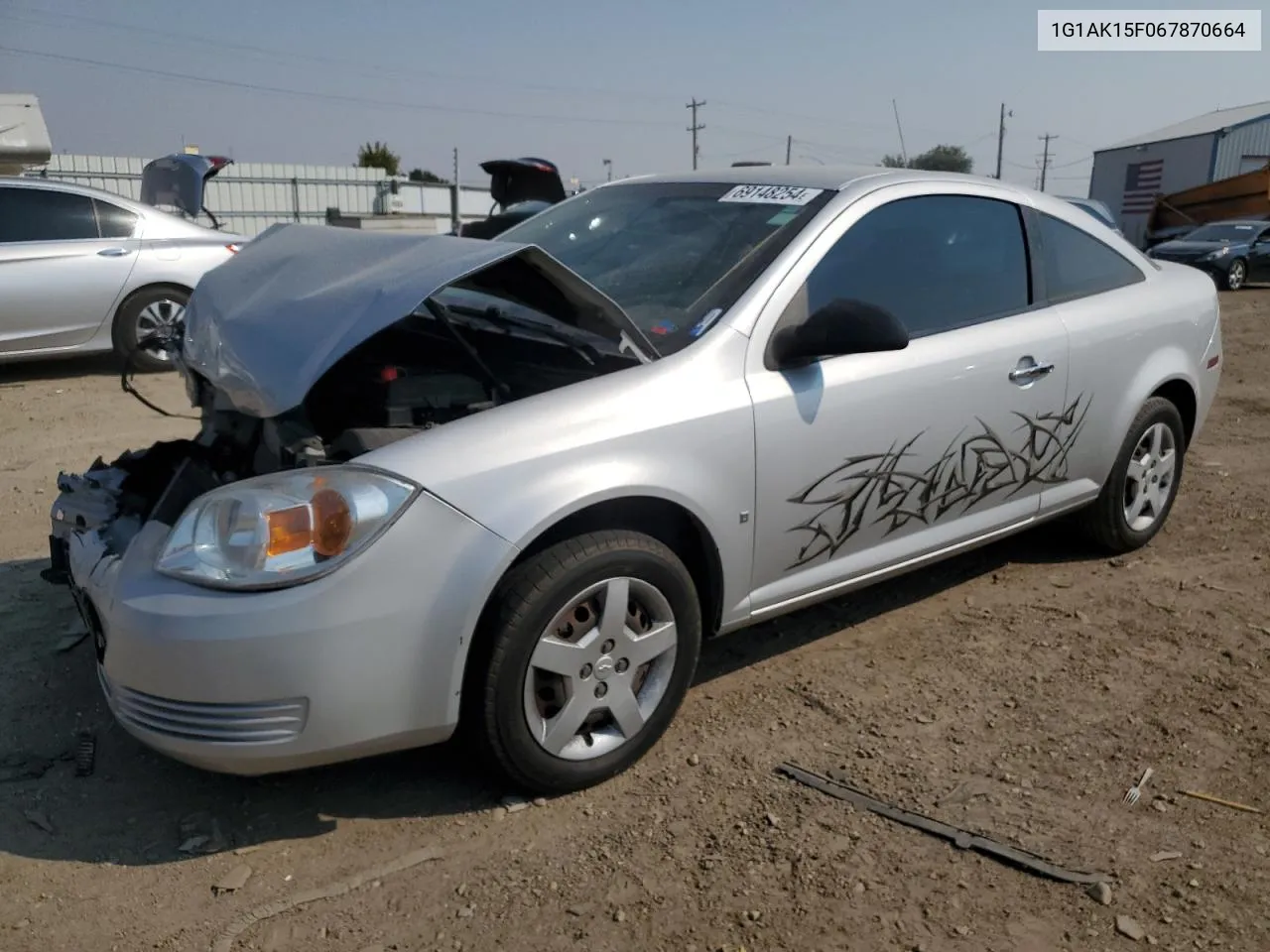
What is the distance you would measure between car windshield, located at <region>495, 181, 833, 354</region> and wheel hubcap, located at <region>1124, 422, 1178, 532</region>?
2.01 m

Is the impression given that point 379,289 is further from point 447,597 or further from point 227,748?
point 227,748

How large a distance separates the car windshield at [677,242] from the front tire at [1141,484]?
1.86 metres

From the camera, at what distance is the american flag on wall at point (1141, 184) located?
127ft

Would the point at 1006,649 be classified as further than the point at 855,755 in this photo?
Yes

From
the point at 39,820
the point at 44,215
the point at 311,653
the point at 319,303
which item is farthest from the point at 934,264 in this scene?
the point at 44,215

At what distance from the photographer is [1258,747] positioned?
10.3 feet

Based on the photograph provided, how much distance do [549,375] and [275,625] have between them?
1.19 metres

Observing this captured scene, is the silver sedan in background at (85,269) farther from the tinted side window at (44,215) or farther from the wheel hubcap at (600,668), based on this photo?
the wheel hubcap at (600,668)

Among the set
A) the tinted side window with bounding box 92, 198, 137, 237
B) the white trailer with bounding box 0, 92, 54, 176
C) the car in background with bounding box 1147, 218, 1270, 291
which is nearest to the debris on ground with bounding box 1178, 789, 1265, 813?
the tinted side window with bounding box 92, 198, 137, 237

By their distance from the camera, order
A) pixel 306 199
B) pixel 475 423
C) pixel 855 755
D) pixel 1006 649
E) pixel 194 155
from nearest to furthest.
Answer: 1. pixel 475 423
2. pixel 855 755
3. pixel 1006 649
4. pixel 194 155
5. pixel 306 199

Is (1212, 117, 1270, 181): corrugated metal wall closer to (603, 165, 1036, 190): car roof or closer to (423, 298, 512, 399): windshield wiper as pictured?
(603, 165, 1036, 190): car roof

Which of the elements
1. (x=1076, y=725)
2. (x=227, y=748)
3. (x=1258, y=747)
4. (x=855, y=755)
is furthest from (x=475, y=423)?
(x=1258, y=747)

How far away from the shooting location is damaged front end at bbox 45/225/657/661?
110 inches

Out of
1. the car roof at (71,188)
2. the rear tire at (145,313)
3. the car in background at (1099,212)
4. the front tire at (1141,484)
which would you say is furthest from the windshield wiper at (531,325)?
the car roof at (71,188)
